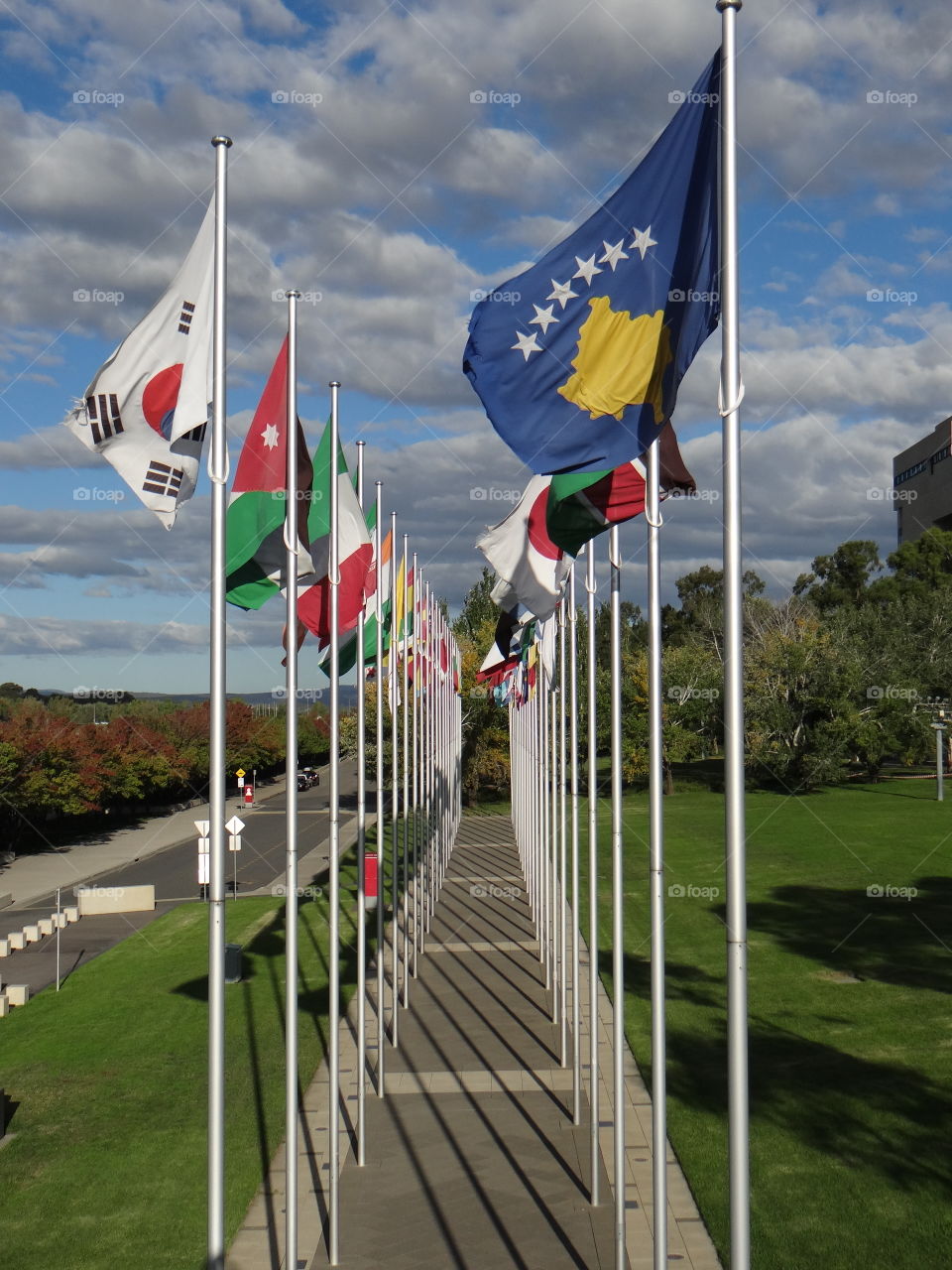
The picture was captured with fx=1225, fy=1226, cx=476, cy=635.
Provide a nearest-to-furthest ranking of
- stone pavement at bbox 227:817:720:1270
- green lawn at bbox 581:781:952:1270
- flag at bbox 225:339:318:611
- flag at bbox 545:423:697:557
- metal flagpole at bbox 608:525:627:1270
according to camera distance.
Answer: flag at bbox 545:423:697:557 < metal flagpole at bbox 608:525:627:1270 < flag at bbox 225:339:318:611 < stone pavement at bbox 227:817:720:1270 < green lawn at bbox 581:781:952:1270

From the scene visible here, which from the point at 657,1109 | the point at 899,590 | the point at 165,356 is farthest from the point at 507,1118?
the point at 899,590

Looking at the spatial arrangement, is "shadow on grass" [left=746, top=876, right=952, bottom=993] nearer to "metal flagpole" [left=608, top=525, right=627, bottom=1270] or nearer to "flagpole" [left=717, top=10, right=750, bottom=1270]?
"metal flagpole" [left=608, top=525, right=627, bottom=1270]

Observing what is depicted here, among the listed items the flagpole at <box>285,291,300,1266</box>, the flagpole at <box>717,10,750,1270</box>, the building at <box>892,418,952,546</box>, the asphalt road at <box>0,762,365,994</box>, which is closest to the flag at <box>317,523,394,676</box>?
the flagpole at <box>285,291,300,1266</box>

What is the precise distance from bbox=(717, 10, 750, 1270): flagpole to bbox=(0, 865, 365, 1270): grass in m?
7.67

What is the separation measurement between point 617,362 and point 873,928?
77.7 feet

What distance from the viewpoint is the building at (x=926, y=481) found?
95.9 meters

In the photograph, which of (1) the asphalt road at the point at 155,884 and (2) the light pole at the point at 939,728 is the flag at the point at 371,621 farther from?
(2) the light pole at the point at 939,728

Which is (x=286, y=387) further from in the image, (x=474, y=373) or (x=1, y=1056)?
(x=1, y=1056)

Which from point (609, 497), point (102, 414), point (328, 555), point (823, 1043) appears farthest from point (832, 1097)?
point (102, 414)

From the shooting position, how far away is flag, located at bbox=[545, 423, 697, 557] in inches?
399

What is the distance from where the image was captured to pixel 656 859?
8758mm

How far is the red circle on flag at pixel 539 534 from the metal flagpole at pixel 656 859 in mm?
3718

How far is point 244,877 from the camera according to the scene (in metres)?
45.4

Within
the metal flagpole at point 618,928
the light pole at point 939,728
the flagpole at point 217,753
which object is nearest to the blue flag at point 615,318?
the flagpole at point 217,753
